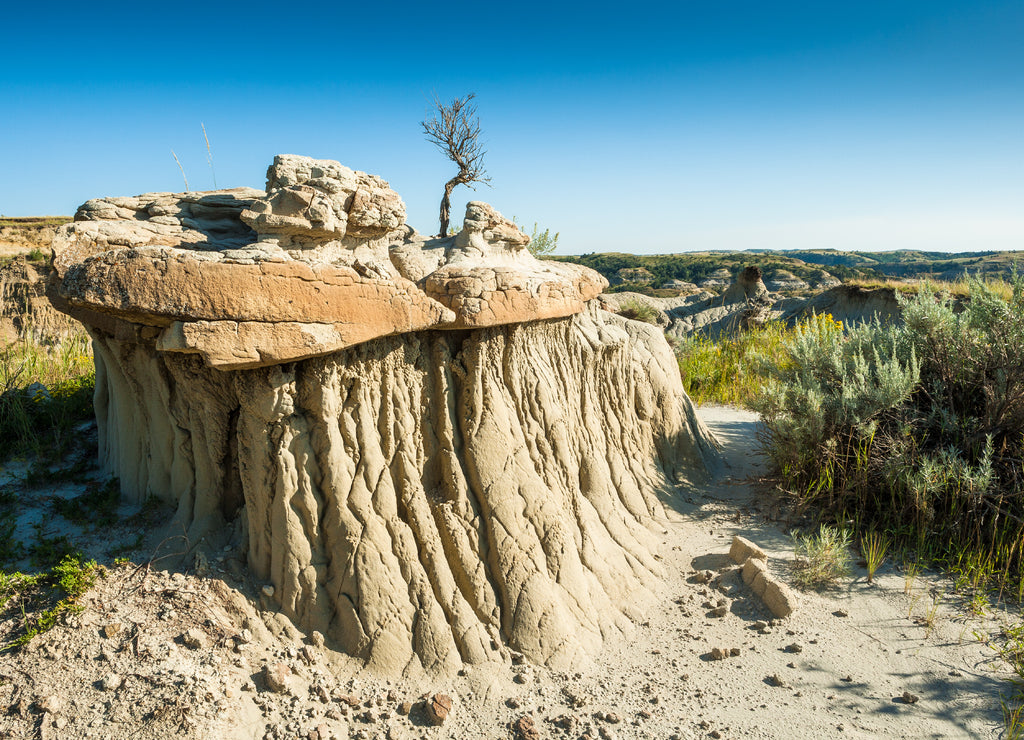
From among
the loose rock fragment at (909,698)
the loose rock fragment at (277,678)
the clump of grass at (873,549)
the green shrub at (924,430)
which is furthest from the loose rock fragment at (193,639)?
the green shrub at (924,430)

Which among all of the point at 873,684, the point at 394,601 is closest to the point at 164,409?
the point at 394,601

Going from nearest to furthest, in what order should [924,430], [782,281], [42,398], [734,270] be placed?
1. [924,430]
2. [42,398]
3. [782,281]
4. [734,270]

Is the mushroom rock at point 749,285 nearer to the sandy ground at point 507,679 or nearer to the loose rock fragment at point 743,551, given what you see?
the loose rock fragment at point 743,551

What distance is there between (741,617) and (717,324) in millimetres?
15073

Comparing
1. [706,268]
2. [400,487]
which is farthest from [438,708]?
[706,268]

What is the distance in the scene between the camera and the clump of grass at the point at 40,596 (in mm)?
3135

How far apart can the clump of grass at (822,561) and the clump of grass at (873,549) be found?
0.47 feet

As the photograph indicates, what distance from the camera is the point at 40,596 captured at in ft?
10.9

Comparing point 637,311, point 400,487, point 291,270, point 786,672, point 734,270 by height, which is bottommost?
point 786,672

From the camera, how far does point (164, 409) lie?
3.96 m

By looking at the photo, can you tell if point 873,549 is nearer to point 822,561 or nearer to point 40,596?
point 822,561

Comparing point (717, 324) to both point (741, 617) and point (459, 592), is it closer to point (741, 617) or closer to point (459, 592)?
point (741, 617)

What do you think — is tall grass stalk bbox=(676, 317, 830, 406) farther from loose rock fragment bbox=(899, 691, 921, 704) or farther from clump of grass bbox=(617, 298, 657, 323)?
loose rock fragment bbox=(899, 691, 921, 704)

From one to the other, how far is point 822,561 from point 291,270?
4.45 metres
